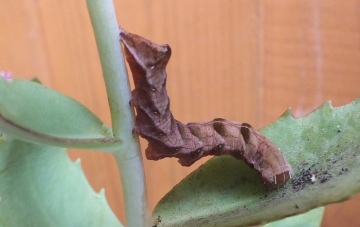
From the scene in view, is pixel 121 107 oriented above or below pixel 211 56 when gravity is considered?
below

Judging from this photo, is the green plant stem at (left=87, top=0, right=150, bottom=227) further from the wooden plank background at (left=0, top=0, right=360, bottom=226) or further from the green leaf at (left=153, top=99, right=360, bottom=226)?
the wooden plank background at (left=0, top=0, right=360, bottom=226)

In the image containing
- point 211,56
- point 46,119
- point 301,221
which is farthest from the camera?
point 211,56

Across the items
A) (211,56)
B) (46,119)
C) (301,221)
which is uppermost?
(211,56)

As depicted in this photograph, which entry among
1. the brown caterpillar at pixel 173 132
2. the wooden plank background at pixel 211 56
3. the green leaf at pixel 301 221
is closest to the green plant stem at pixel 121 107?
the brown caterpillar at pixel 173 132

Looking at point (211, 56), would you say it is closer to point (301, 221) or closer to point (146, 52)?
point (301, 221)

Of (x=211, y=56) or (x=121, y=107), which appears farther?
(x=211, y=56)

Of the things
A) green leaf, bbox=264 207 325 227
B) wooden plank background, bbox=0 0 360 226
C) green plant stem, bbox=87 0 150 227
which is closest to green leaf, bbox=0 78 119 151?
green plant stem, bbox=87 0 150 227

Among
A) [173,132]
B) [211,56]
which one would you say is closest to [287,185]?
[173,132]
